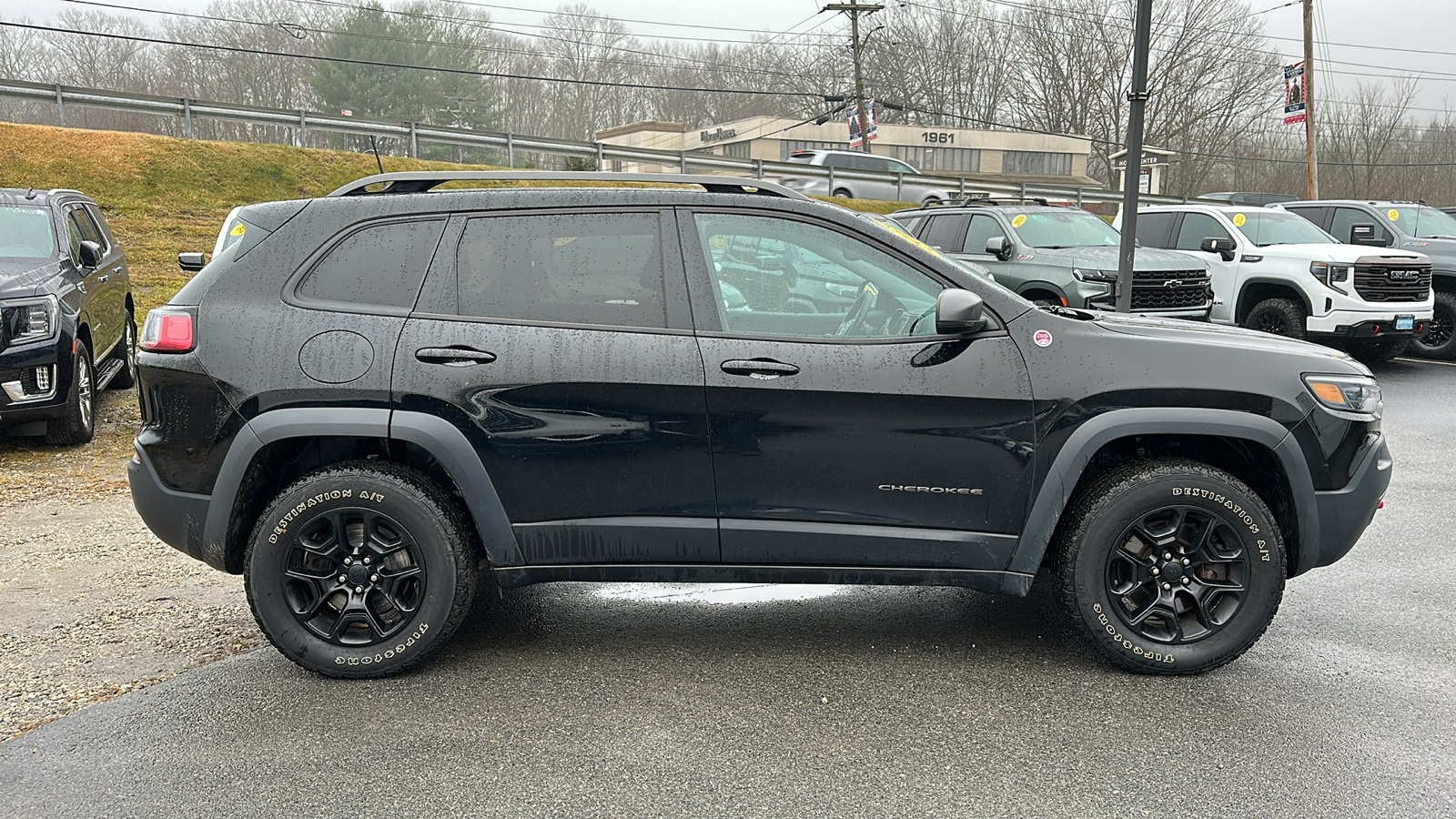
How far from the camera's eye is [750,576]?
3.93 m

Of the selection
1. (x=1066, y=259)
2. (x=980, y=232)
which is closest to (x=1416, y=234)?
(x=1066, y=259)

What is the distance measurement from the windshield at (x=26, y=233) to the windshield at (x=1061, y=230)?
9.94 metres

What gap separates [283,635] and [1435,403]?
11114 millimetres

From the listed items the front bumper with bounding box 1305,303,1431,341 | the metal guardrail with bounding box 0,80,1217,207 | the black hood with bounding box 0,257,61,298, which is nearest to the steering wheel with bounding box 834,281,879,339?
the black hood with bounding box 0,257,61,298

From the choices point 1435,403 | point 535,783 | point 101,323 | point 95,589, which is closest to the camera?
point 535,783

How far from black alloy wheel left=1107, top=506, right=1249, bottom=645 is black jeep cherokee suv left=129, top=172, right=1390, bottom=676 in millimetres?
12

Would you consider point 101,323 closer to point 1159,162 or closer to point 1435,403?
point 1435,403

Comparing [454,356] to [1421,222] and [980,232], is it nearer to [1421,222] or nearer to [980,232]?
[980,232]

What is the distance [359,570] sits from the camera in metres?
3.92

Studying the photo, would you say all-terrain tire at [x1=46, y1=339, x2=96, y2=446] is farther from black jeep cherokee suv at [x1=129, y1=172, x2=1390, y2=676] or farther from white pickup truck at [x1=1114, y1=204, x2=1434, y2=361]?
white pickup truck at [x1=1114, y1=204, x2=1434, y2=361]

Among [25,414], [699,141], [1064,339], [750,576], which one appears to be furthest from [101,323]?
[699,141]

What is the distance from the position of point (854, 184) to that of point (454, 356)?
28696 millimetres

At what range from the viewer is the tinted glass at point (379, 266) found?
157 inches

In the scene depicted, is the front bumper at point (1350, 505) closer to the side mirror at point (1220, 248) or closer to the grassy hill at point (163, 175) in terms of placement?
the side mirror at point (1220, 248)
